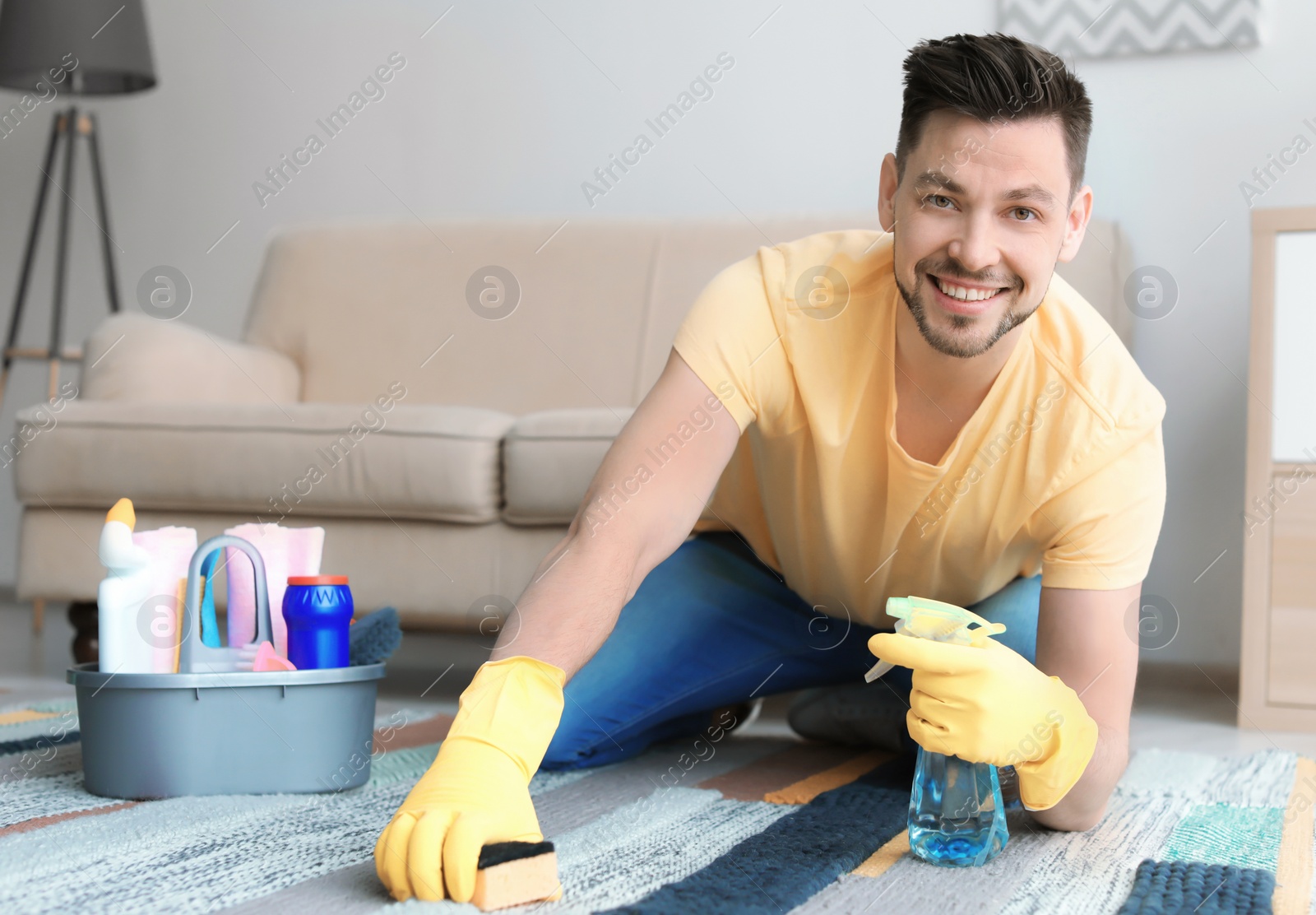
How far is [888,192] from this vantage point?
1.17m

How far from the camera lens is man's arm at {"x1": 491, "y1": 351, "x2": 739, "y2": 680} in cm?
95

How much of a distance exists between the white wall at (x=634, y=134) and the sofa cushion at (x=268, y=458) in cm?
96

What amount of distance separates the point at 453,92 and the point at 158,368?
1.00 metres

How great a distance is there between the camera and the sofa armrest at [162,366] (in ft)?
6.56

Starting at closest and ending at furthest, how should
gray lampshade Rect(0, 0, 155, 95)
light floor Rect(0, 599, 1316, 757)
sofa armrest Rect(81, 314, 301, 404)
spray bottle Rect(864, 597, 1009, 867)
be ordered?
spray bottle Rect(864, 597, 1009, 867), light floor Rect(0, 599, 1316, 757), sofa armrest Rect(81, 314, 301, 404), gray lampshade Rect(0, 0, 155, 95)

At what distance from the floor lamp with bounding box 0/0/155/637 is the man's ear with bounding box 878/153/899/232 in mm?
1974

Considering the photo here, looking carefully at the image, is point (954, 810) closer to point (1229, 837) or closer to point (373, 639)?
point (1229, 837)

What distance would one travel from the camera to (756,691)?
54.6 inches

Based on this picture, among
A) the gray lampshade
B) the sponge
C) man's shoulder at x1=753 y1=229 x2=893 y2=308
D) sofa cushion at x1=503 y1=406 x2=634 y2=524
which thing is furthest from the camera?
the gray lampshade

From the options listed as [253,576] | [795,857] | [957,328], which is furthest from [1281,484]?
[253,576]

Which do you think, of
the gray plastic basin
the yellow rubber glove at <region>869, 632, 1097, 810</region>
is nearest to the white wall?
the yellow rubber glove at <region>869, 632, 1097, 810</region>

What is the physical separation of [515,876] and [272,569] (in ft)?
1.54

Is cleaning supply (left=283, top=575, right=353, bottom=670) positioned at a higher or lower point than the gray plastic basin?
higher

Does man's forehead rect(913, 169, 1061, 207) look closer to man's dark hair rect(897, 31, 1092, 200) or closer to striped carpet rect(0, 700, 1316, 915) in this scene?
man's dark hair rect(897, 31, 1092, 200)
